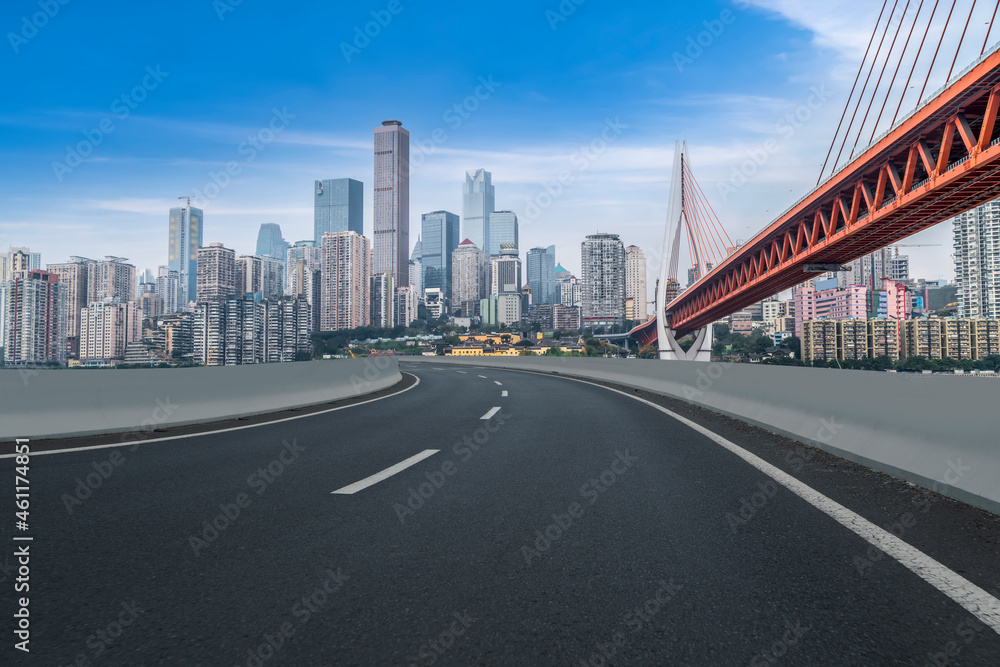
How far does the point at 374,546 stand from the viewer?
12.1 feet

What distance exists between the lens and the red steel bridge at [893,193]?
81.0 feet

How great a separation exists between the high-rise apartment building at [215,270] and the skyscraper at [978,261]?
103203 mm

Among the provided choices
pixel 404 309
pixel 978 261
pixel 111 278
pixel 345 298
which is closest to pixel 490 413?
pixel 978 261

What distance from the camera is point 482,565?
337 centimetres

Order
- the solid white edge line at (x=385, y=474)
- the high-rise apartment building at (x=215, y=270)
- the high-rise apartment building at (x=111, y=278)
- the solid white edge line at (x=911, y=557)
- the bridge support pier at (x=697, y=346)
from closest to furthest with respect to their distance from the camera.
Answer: the solid white edge line at (x=911, y=557)
the solid white edge line at (x=385, y=474)
the bridge support pier at (x=697, y=346)
the high-rise apartment building at (x=111, y=278)
the high-rise apartment building at (x=215, y=270)

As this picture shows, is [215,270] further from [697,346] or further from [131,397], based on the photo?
[131,397]

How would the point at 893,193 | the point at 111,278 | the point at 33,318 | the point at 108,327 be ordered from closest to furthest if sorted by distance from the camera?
the point at 33,318 → the point at 893,193 → the point at 108,327 → the point at 111,278

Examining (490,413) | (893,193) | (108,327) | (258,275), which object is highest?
(258,275)

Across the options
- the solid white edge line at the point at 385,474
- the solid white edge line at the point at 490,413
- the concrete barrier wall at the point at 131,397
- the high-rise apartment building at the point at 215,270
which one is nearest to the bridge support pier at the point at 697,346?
the solid white edge line at the point at 490,413

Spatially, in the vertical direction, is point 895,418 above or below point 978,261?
below

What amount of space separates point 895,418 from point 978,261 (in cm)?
3524

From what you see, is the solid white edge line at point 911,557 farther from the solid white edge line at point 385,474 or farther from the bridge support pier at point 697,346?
the bridge support pier at point 697,346

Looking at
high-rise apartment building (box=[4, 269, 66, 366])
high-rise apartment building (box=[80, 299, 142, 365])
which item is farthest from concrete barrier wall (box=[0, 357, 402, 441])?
high-rise apartment building (box=[80, 299, 142, 365])

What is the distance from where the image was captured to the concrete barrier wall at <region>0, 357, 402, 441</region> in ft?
26.2
